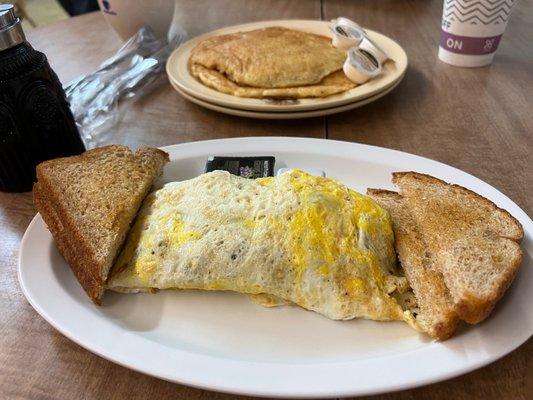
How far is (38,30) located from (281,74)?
5.18ft

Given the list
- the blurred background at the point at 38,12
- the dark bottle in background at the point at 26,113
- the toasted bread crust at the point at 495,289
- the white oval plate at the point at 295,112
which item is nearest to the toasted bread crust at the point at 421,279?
the toasted bread crust at the point at 495,289

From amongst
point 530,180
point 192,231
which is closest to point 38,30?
point 192,231

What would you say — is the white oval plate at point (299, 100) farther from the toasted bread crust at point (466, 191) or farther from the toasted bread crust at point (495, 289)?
the toasted bread crust at point (495, 289)

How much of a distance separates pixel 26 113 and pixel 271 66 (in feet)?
2.72

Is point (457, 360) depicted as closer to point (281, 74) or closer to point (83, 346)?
point (83, 346)

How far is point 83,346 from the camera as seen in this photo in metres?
0.76

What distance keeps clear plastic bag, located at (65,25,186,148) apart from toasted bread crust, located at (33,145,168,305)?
0.36 metres

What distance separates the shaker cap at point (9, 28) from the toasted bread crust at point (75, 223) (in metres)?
0.30

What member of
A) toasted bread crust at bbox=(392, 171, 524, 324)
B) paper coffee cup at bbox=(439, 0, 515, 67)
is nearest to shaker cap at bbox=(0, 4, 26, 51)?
toasted bread crust at bbox=(392, 171, 524, 324)

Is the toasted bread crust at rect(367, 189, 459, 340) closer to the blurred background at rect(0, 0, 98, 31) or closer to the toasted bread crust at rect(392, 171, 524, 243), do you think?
the toasted bread crust at rect(392, 171, 524, 243)

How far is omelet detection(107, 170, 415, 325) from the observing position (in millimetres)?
826

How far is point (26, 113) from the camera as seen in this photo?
3.67 ft

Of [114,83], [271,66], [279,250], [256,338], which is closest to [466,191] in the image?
[279,250]

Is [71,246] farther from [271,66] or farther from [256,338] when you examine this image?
[271,66]
